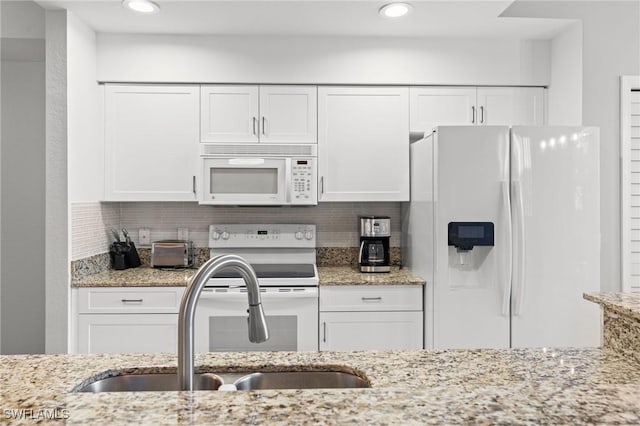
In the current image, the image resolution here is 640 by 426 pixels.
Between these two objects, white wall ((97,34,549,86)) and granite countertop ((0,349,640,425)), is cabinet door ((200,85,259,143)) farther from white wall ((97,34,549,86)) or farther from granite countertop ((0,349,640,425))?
granite countertop ((0,349,640,425))

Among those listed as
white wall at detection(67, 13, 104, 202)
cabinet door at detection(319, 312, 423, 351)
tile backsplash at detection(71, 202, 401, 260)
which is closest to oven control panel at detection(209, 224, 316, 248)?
tile backsplash at detection(71, 202, 401, 260)

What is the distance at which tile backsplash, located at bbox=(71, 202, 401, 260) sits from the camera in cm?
337

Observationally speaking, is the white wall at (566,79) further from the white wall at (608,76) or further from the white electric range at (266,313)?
the white electric range at (266,313)

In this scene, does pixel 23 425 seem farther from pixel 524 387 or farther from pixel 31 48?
pixel 31 48

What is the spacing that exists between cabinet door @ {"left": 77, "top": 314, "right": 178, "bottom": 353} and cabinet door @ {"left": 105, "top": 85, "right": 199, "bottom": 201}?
79cm

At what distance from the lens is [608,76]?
300cm

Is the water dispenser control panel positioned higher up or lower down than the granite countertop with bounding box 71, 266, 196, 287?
higher up

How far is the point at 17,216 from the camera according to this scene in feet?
11.0

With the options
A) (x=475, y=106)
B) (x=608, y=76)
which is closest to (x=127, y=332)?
(x=475, y=106)

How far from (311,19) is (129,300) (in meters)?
2.01

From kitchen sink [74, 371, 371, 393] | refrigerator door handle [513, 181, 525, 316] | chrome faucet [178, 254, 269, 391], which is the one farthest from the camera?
refrigerator door handle [513, 181, 525, 316]

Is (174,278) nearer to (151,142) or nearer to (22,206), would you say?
(151,142)

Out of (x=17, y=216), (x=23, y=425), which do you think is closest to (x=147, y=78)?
(x=17, y=216)

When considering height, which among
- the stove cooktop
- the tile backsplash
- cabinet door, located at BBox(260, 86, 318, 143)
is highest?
cabinet door, located at BBox(260, 86, 318, 143)
